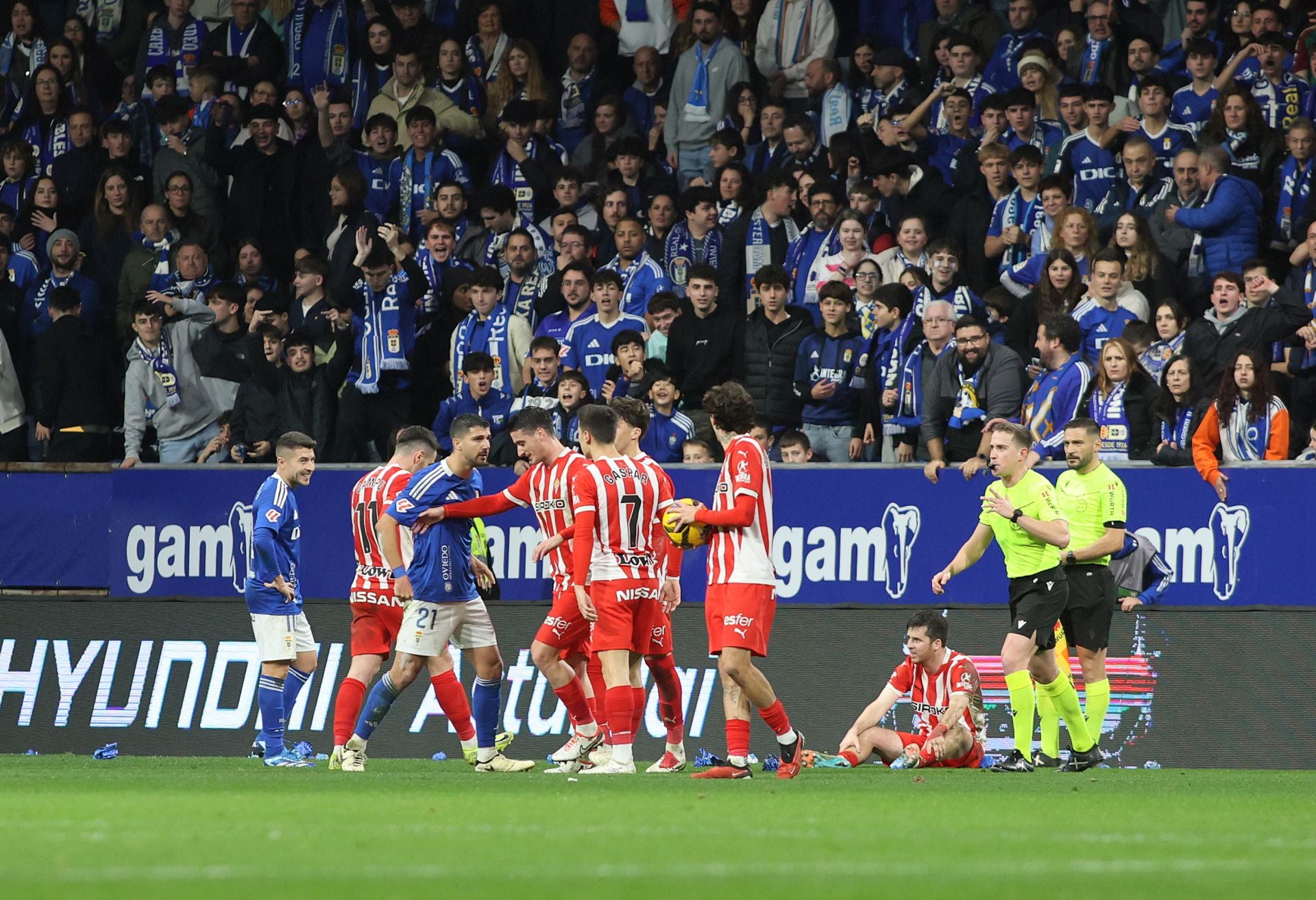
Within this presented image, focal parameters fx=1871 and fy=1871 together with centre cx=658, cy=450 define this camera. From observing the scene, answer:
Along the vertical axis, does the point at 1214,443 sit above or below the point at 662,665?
above

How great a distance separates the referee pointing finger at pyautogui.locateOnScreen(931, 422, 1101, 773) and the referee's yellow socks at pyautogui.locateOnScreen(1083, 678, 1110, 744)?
446 millimetres

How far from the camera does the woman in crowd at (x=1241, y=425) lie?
532 inches

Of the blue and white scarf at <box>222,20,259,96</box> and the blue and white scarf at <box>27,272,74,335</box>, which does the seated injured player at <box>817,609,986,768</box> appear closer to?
the blue and white scarf at <box>27,272,74,335</box>

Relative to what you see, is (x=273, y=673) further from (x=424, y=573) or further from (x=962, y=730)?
(x=962, y=730)

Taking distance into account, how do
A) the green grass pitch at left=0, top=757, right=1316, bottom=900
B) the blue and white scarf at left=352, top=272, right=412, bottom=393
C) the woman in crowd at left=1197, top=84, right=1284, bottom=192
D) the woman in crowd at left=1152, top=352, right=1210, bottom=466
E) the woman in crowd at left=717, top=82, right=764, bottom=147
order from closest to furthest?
the green grass pitch at left=0, top=757, right=1316, bottom=900, the woman in crowd at left=1152, top=352, right=1210, bottom=466, the woman in crowd at left=1197, top=84, right=1284, bottom=192, the blue and white scarf at left=352, top=272, right=412, bottom=393, the woman in crowd at left=717, top=82, right=764, bottom=147

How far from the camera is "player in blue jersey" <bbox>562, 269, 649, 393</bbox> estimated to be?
16.7 m

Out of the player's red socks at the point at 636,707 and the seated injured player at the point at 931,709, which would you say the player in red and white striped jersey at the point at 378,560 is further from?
the seated injured player at the point at 931,709

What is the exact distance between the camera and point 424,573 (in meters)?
12.0

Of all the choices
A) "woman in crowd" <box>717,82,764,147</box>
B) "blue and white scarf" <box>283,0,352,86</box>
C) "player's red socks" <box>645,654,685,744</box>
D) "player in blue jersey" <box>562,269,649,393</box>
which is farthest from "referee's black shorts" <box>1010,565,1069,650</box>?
"blue and white scarf" <box>283,0,352,86</box>

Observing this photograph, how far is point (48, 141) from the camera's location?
21266 millimetres

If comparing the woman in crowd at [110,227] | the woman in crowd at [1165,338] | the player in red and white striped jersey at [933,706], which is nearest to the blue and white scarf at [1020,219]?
the woman in crowd at [1165,338]

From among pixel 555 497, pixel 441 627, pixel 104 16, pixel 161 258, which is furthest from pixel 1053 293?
pixel 104 16

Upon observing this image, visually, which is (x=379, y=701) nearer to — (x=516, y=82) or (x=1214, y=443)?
(x=1214, y=443)

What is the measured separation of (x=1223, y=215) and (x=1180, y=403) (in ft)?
7.50
